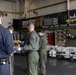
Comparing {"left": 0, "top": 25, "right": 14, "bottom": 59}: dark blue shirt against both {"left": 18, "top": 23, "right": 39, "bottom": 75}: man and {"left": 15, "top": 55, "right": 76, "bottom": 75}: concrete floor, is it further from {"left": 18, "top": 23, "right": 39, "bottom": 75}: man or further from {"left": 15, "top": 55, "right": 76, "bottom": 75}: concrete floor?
{"left": 15, "top": 55, "right": 76, "bottom": 75}: concrete floor

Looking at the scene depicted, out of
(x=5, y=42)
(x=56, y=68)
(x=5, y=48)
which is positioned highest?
(x=5, y=42)

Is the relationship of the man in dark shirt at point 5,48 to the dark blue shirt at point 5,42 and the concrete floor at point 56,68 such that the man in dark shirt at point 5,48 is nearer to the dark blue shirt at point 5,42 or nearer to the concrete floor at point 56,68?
the dark blue shirt at point 5,42

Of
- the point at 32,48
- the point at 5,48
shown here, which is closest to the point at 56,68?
the point at 32,48

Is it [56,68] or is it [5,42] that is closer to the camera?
[5,42]

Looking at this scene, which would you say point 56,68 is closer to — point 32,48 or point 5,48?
point 32,48

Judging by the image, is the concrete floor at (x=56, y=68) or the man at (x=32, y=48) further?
the concrete floor at (x=56, y=68)

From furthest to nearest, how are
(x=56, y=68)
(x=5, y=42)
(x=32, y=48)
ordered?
(x=56, y=68), (x=32, y=48), (x=5, y=42)

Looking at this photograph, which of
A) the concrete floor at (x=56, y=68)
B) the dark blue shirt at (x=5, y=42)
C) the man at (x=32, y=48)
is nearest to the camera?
the dark blue shirt at (x=5, y=42)

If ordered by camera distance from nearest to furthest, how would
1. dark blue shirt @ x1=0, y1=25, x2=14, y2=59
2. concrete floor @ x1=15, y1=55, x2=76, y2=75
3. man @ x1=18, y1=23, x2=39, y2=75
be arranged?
dark blue shirt @ x1=0, y1=25, x2=14, y2=59 → man @ x1=18, y1=23, x2=39, y2=75 → concrete floor @ x1=15, y1=55, x2=76, y2=75

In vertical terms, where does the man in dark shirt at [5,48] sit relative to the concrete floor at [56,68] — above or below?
above

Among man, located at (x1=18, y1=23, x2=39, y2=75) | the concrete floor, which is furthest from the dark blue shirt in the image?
the concrete floor

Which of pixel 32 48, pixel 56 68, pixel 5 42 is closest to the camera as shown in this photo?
pixel 5 42

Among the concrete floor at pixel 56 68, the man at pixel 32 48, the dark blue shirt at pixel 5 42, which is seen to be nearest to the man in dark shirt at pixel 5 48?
the dark blue shirt at pixel 5 42

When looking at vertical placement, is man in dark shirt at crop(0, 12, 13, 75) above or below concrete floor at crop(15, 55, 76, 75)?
above
